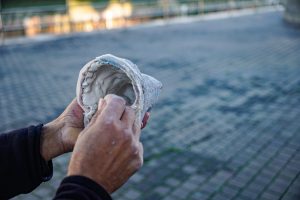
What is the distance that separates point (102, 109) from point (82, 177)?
0.30 metres

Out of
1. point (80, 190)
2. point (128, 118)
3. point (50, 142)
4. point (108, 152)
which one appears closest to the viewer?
point (80, 190)

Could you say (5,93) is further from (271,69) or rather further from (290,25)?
(290,25)

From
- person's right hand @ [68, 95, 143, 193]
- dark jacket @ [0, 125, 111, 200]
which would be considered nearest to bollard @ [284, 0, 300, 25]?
dark jacket @ [0, 125, 111, 200]

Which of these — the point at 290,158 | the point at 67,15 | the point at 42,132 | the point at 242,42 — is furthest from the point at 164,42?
the point at 42,132

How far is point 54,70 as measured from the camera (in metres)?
9.95

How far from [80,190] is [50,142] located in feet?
2.36

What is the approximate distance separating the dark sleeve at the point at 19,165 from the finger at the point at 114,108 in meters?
0.61

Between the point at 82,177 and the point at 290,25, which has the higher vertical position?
the point at 82,177

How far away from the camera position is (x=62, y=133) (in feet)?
6.97

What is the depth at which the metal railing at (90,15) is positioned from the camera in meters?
14.8

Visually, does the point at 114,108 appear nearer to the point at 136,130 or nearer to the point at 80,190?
the point at 136,130

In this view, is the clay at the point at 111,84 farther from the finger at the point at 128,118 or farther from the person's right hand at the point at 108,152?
the person's right hand at the point at 108,152

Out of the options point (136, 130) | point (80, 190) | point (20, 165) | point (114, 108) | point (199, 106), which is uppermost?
point (114, 108)

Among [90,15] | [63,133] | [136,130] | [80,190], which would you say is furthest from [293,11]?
[80,190]
